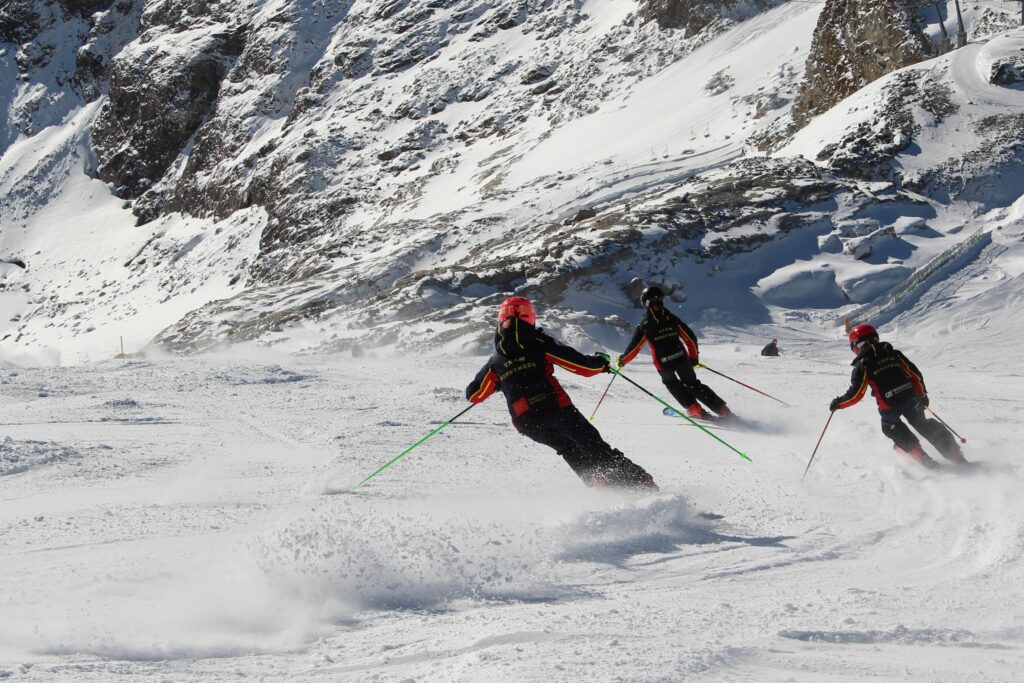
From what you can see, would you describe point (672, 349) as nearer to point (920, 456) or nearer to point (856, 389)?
point (856, 389)

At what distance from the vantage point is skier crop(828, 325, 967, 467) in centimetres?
670

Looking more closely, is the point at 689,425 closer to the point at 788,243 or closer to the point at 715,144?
the point at 788,243

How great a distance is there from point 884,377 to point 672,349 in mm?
3229

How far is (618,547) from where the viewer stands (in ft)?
15.6

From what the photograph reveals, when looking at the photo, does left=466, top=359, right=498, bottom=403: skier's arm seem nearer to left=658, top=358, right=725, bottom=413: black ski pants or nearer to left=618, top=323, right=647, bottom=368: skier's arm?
left=618, top=323, right=647, bottom=368: skier's arm

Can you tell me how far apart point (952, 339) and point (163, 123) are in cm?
7276

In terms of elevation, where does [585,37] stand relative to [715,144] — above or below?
above

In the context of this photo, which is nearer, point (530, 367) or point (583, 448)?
point (583, 448)

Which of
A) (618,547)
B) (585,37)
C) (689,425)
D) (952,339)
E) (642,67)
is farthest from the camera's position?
(585,37)

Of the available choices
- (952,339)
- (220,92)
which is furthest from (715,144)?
(220,92)

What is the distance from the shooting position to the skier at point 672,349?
9906 mm

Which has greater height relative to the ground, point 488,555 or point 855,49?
point 488,555

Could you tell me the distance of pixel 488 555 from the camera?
14.6ft

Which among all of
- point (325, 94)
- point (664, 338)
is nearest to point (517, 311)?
point (664, 338)
